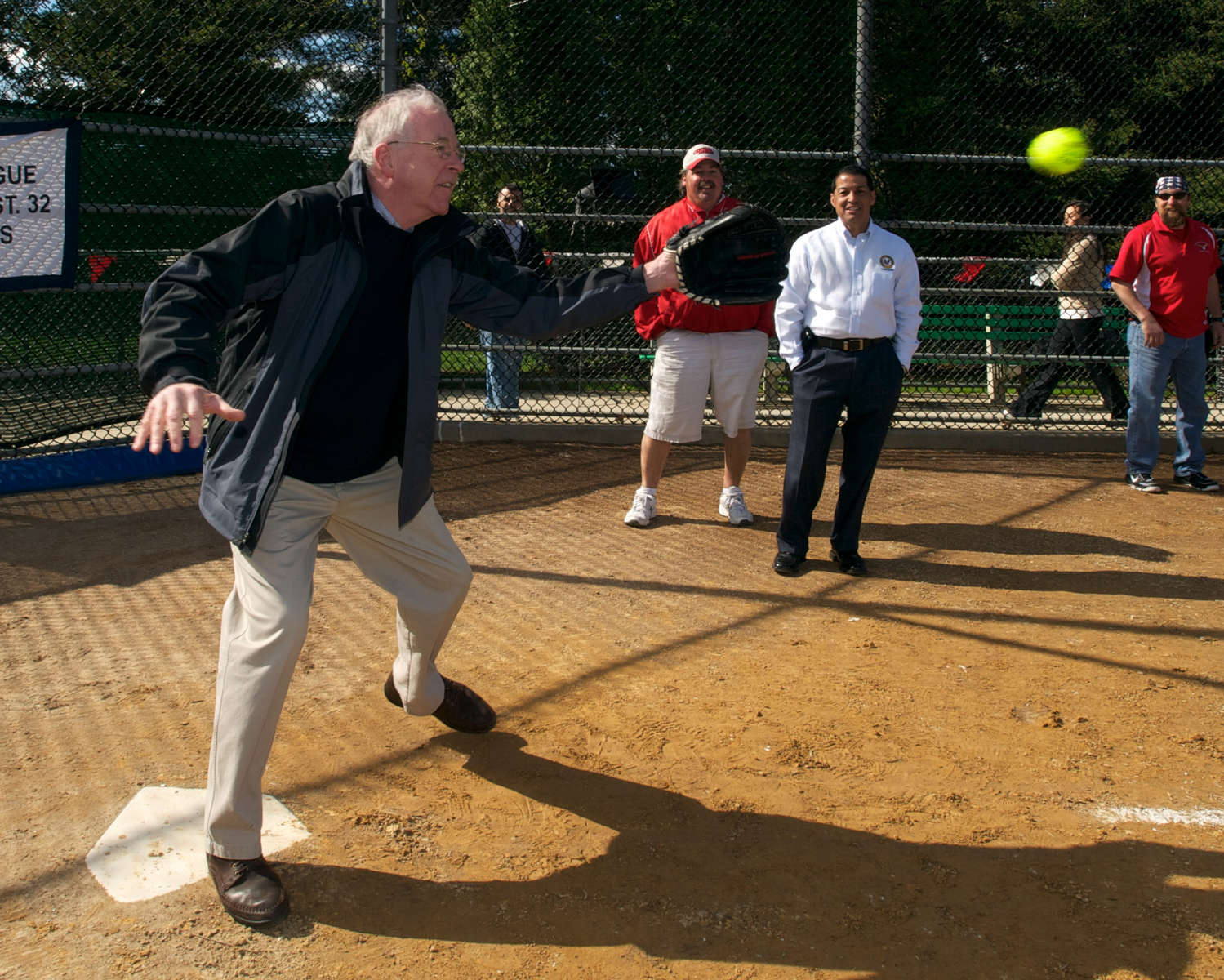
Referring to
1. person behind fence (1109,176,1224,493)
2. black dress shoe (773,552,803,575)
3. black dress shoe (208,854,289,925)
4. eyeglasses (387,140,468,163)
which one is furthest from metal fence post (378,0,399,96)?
black dress shoe (208,854,289,925)

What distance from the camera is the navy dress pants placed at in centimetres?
559

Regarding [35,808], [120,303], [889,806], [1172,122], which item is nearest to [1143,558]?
[889,806]

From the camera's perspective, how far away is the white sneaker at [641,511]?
663 cm

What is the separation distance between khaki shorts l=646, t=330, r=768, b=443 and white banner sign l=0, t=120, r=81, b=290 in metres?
3.53

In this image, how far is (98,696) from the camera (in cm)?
409

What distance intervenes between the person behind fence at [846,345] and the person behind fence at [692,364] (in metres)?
0.65

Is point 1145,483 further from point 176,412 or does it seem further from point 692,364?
point 176,412

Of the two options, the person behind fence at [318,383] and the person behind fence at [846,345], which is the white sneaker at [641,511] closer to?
the person behind fence at [846,345]

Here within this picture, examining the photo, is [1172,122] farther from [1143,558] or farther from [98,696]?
[98,696]

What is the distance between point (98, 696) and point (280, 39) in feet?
16.8

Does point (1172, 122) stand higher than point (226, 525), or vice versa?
point (1172, 122)

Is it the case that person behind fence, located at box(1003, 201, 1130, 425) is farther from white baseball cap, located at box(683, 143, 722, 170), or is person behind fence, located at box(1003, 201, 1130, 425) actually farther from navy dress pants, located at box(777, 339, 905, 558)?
white baseball cap, located at box(683, 143, 722, 170)

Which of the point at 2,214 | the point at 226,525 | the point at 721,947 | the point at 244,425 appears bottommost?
the point at 721,947

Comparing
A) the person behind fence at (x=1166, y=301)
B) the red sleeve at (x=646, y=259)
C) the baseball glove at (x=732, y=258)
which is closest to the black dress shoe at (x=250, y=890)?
the baseball glove at (x=732, y=258)
